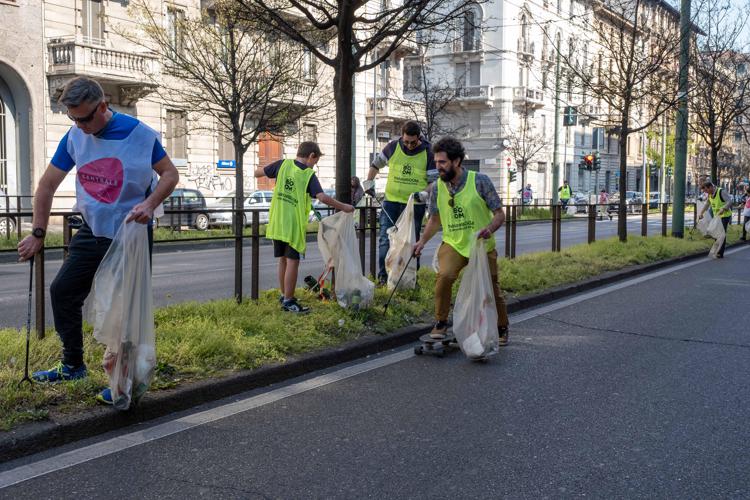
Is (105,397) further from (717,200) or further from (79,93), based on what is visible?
(717,200)

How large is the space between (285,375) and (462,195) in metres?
2.05

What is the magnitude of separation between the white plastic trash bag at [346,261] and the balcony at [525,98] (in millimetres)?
49999

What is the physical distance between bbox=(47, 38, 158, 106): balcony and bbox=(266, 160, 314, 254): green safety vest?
60.1 ft

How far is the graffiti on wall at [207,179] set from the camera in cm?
3066

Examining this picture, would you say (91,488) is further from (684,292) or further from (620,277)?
(620,277)

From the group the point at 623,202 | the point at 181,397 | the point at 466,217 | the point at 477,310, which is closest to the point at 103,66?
the point at 623,202

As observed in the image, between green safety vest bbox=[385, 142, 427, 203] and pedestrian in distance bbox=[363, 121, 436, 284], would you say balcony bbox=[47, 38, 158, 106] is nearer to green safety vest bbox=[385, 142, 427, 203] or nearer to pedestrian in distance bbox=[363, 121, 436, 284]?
pedestrian in distance bbox=[363, 121, 436, 284]

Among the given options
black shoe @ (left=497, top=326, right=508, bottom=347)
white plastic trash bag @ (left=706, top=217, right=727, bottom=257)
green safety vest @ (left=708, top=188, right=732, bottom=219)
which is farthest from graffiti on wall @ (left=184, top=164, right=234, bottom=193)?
black shoe @ (left=497, top=326, right=508, bottom=347)

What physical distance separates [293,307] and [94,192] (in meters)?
2.94

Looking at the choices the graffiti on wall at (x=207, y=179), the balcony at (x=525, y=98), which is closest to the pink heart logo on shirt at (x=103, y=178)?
the graffiti on wall at (x=207, y=179)

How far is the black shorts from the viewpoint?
24.7 ft

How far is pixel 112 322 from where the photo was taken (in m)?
4.59

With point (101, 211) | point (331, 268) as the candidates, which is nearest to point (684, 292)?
point (331, 268)

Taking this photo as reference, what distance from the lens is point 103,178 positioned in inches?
188
